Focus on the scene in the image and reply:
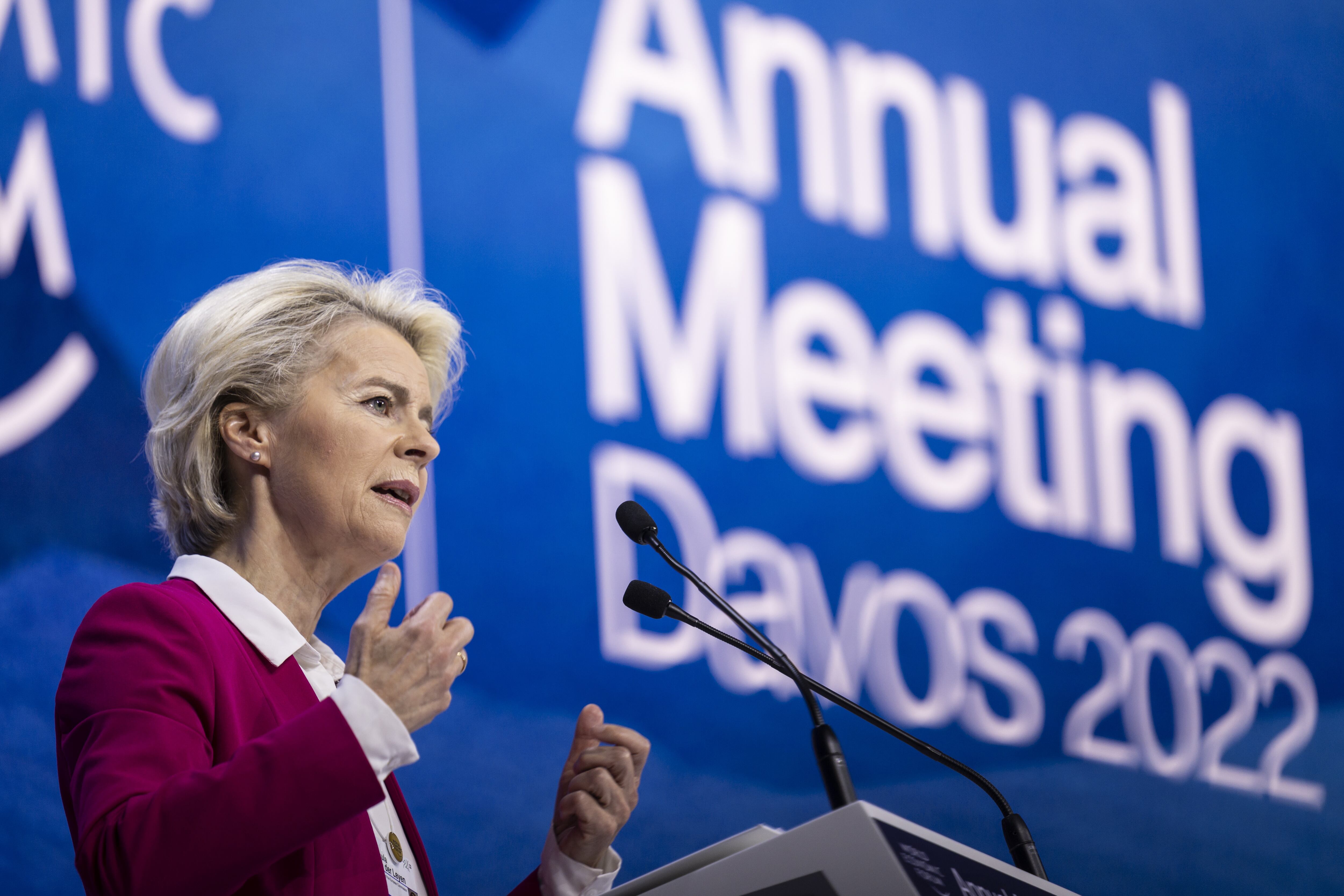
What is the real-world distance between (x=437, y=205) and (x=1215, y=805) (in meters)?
2.53

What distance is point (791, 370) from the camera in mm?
2973

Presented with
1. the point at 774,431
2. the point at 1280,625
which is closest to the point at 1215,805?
the point at 1280,625

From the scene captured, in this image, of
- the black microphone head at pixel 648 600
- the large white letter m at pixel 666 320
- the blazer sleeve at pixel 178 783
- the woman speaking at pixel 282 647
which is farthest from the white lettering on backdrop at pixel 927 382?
the blazer sleeve at pixel 178 783

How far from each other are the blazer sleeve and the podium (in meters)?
0.33

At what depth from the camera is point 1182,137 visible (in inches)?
141

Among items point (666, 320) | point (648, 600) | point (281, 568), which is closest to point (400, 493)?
point (281, 568)

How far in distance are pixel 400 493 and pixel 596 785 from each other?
18.8 inches

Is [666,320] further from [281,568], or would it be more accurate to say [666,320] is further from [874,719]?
[874,719]

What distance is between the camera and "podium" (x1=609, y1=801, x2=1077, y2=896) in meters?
0.91

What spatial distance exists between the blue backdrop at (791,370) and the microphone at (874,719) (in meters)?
1.18

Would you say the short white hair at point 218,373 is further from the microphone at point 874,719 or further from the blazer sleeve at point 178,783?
the microphone at point 874,719

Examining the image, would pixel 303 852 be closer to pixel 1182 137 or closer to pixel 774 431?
pixel 774 431

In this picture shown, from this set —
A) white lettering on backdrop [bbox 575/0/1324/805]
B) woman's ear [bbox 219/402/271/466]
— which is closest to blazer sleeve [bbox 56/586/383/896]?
woman's ear [bbox 219/402/271/466]

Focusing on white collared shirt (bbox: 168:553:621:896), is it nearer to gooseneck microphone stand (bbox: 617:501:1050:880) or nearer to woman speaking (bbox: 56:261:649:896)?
woman speaking (bbox: 56:261:649:896)
